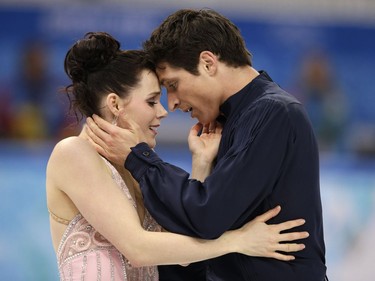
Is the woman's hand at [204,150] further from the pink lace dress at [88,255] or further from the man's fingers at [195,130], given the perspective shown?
the pink lace dress at [88,255]

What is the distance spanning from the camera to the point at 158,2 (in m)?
10.2

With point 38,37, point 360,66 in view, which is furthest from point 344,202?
point 38,37

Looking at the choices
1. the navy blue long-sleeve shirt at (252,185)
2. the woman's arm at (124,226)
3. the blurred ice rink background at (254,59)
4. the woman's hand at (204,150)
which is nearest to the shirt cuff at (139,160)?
the navy blue long-sleeve shirt at (252,185)

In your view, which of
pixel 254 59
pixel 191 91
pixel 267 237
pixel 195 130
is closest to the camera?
pixel 267 237

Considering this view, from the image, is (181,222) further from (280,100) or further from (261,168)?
(280,100)

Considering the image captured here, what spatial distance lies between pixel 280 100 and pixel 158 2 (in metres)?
7.41

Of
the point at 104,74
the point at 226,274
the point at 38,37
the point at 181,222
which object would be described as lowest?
the point at 226,274

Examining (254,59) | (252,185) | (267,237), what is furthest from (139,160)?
(254,59)

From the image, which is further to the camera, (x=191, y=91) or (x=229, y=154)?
(x=191, y=91)

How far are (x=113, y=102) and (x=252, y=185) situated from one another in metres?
0.78

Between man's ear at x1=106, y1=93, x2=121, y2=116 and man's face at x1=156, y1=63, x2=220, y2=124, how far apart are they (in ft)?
0.71

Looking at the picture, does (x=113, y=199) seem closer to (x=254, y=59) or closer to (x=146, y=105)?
(x=146, y=105)

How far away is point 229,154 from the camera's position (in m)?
2.99

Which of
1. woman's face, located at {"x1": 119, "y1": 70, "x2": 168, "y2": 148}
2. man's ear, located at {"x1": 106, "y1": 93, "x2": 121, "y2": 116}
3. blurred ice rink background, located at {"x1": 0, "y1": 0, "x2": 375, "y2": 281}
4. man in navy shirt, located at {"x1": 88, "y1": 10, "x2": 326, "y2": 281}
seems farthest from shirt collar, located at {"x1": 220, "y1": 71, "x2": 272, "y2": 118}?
blurred ice rink background, located at {"x1": 0, "y1": 0, "x2": 375, "y2": 281}
